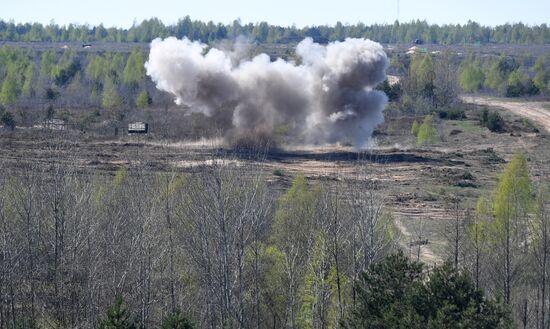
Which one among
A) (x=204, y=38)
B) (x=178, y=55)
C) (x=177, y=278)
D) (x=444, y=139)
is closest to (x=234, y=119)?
(x=178, y=55)

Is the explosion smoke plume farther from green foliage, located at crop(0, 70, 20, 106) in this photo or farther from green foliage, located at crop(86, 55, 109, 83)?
green foliage, located at crop(86, 55, 109, 83)

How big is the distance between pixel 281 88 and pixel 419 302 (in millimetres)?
42261

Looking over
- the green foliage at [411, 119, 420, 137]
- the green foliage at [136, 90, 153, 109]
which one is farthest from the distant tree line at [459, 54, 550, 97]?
the green foliage at [136, 90, 153, 109]

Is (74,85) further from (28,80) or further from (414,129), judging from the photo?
(414,129)

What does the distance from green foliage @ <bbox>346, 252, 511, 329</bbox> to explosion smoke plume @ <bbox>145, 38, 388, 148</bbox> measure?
130 ft

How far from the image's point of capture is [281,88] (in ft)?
206

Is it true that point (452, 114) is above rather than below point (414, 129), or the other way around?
above

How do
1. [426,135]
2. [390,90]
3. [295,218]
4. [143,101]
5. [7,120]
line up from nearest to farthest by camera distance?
[295,218]
[426,135]
[7,120]
[143,101]
[390,90]

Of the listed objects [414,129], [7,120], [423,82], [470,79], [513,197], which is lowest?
[7,120]

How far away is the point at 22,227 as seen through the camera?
102ft

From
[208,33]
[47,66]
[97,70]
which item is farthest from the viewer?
[208,33]

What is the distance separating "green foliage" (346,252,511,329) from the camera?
20.4 metres

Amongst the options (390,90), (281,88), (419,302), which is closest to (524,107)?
(390,90)

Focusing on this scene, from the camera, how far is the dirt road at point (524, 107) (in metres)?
85.2
